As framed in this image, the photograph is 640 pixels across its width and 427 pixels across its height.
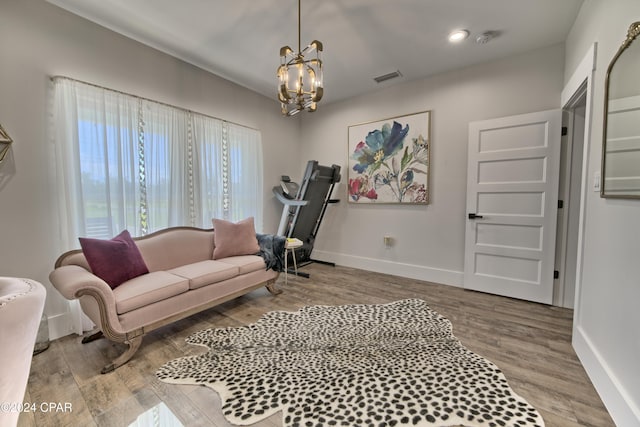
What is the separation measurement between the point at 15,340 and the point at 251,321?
5.68 ft

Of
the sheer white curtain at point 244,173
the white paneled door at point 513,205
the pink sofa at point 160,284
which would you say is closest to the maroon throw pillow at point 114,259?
the pink sofa at point 160,284

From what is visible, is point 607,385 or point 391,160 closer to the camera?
point 607,385

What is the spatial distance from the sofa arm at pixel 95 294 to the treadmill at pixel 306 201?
2.27m

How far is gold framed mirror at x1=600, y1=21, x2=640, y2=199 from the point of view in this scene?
129 centimetres

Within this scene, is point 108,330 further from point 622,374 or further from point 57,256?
point 622,374

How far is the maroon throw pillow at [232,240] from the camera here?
3.01m

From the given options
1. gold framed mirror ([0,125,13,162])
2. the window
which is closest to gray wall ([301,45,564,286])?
the window

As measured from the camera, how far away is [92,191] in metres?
2.33

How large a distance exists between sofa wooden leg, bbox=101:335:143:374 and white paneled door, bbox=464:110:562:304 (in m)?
3.55

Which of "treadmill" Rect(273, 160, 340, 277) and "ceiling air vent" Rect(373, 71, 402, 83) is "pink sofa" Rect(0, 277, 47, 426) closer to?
"treadmill" Rect(273, 160, 340, 277)

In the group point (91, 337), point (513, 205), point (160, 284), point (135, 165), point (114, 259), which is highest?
point (135, 165)

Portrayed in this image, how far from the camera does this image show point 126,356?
5.99 feet

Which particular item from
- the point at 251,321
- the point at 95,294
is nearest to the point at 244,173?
the point at 251,321

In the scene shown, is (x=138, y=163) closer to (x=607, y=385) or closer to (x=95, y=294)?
(x=95, y=294)
